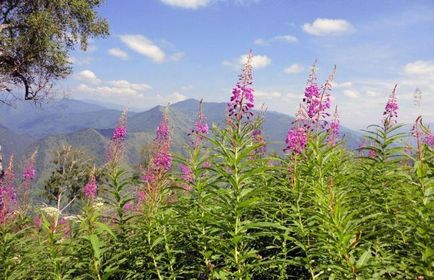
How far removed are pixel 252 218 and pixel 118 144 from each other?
2.47 m

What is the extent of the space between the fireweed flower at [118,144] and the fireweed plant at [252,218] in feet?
0.15

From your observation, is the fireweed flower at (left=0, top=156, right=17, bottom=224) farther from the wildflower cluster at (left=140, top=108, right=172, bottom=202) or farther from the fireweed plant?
the wildflower cluster at (left=140, top=108, right=172, bottom=202)

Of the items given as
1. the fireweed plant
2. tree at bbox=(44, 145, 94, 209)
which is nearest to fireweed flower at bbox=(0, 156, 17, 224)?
the fireweed plant

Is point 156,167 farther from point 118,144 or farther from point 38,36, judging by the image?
point 38,36

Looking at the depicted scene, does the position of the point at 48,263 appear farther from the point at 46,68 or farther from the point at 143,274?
the point at 46,68

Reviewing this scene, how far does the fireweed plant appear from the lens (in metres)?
4.14

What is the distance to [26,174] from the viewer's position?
1170cm

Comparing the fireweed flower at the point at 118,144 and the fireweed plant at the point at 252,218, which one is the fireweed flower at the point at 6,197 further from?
the fireweed flower at the point at 118,144

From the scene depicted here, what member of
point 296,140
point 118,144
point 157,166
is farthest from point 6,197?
point 296,140

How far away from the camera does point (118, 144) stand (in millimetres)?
6418

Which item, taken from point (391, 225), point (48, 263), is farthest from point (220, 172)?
point (48, 263)

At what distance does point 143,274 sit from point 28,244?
2.12 metres

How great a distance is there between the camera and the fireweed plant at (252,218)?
13.6 feet

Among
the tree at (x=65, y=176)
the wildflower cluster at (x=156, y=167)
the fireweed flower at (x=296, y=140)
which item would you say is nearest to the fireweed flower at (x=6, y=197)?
the wildflower cluster at (x=156, y=167)
